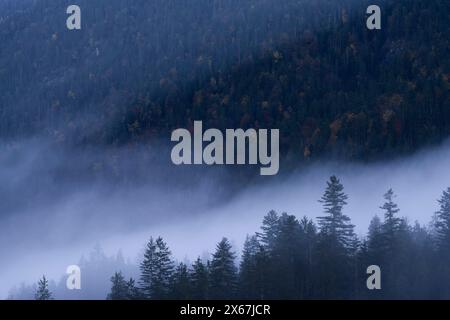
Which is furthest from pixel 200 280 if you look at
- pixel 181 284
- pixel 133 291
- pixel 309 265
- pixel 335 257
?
pixel 335 257

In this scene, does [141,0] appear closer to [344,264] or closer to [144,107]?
[144,107]

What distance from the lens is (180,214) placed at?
33.6m

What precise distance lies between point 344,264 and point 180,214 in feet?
26.6

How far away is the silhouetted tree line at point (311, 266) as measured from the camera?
27.4 metres

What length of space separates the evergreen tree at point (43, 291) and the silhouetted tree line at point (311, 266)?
2231mm

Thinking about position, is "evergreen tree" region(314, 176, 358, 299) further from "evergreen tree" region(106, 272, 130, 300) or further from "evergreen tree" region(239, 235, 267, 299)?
"evergreen tree" region(106, 272, 130, 300)

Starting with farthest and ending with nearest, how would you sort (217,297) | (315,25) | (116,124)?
(315,25), (116,124), (217,297)

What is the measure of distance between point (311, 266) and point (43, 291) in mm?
9029

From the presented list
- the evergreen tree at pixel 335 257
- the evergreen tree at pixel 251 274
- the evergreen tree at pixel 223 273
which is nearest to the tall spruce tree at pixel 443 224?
the evergreen tree at pixel 335 257

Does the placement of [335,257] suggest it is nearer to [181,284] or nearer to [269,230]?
[269,230]

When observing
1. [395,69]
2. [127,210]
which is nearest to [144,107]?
[127,210]

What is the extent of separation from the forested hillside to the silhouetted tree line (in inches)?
235

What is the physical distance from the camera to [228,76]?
39531 mm

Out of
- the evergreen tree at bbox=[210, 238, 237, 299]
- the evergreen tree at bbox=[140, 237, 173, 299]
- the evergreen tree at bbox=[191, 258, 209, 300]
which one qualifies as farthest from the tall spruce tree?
the evergreen tree at bbox=[140, 237, 173, 299]
